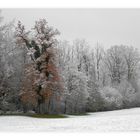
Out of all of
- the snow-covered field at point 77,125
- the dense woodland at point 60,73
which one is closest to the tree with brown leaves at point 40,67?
the dense woodland at point 60,73

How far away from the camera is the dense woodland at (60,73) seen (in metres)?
40.2

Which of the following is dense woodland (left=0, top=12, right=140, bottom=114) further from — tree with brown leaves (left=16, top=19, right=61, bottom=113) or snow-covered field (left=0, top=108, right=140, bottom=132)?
snow-covered field (left=0, top=108, right=140, bottom=132)

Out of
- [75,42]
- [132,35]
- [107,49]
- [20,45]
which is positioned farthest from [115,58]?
[20,45]

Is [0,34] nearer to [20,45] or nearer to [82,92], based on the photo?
[20,45]

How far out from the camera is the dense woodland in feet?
132

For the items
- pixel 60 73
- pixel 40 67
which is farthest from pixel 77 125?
pixel 60 73

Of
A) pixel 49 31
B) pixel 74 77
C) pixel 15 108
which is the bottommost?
pixel 15 108

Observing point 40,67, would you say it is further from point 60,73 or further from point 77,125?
point 77,125

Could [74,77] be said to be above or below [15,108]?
above

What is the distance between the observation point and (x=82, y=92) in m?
55.1

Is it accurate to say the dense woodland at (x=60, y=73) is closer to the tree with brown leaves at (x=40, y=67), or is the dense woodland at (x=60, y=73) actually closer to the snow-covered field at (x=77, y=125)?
the tree with brown leaves at (x=40, y=67)

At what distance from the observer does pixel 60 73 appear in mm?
A: 49875
